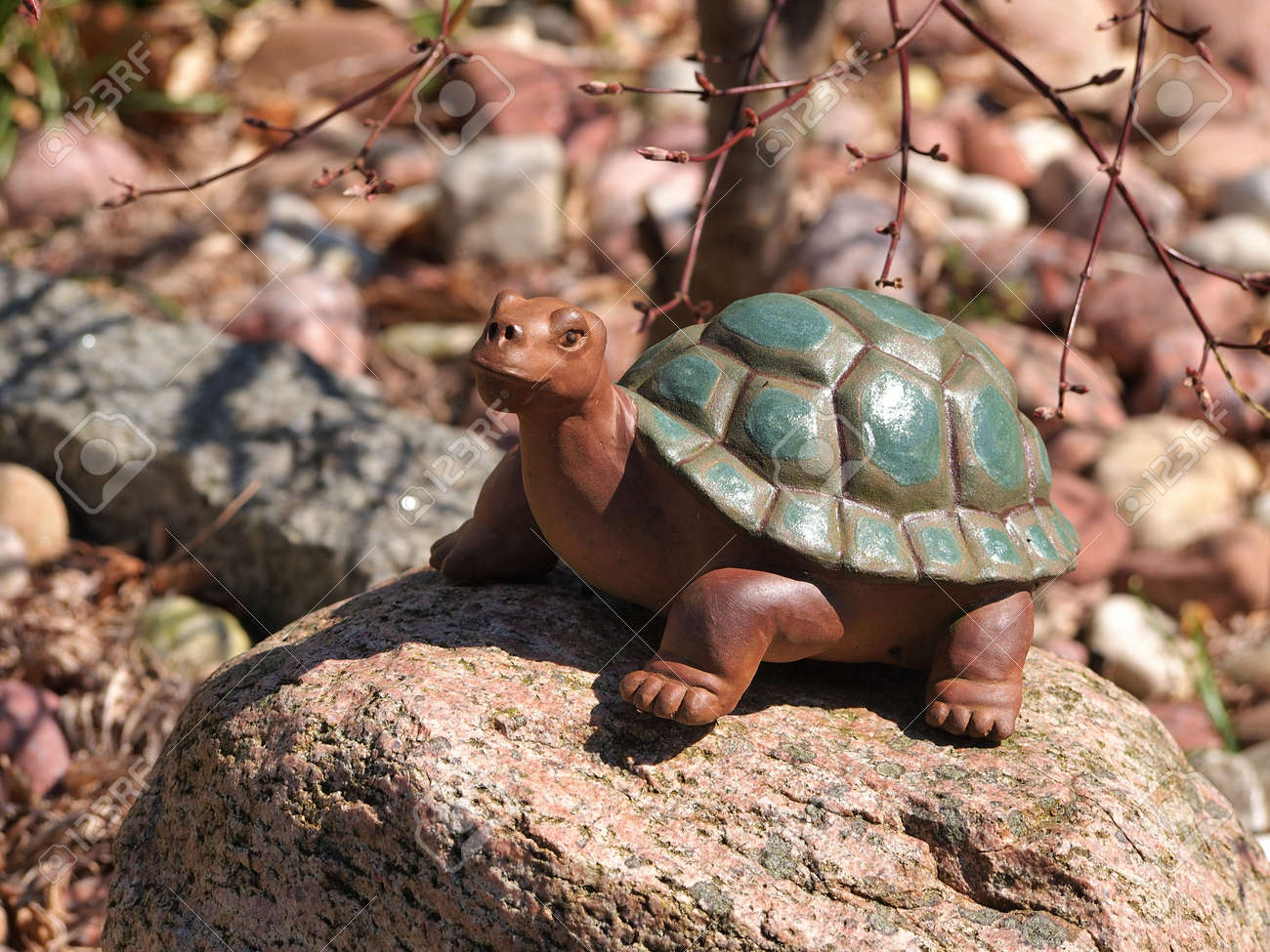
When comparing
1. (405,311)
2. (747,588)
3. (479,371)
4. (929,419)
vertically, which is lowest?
(405,311)

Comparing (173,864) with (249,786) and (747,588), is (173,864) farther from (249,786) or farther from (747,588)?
(747,588)

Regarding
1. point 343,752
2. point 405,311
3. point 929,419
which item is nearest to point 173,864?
point 343,752

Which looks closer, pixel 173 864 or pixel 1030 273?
pixel 173 864

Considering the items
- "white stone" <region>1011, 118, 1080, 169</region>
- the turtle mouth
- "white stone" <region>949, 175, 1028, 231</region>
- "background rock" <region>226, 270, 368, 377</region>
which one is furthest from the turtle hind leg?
"white stone" <region>1011, 118, 1080, 169</region>

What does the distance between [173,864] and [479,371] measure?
4.18ft

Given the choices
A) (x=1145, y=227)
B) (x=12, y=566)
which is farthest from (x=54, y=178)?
(x=1145, y=227)

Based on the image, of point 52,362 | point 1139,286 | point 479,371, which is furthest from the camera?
point 1139,286

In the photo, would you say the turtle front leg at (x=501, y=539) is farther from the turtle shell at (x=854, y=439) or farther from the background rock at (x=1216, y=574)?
the background rock at (x=1216, y=574)

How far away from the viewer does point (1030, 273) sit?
20.5 ft

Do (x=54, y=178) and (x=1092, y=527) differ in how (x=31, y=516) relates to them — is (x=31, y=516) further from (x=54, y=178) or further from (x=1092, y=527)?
(x=1092, y=527)

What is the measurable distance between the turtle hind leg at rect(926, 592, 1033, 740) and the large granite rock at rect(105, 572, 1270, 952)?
0.07 m

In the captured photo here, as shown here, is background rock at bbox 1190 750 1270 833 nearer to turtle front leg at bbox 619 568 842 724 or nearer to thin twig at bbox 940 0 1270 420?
thin twig at bbox 940 0 1270 420

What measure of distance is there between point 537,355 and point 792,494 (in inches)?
21.6

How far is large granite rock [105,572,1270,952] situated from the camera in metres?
2.06
